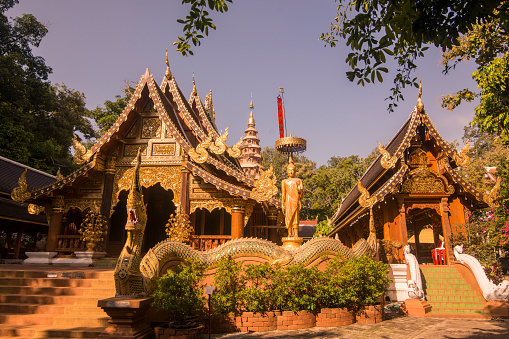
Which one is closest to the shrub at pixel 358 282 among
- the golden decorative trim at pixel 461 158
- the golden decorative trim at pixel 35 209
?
the golden decorative trim at pixel 461 158

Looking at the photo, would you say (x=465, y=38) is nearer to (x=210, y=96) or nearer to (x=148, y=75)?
(x=148, y=75)

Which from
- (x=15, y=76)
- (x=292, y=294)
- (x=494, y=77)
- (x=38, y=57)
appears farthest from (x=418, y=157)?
(x=38, y=57)

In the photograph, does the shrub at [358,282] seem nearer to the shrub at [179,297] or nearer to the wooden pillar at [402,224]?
the shrub at [179,297]

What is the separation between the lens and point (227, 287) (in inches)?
257

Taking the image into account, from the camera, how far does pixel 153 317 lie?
6.16 meters

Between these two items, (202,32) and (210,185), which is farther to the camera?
(210,185)

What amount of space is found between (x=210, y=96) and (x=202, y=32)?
73.3 ft

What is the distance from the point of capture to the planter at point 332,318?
21.5 ft

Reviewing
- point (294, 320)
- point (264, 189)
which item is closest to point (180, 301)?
point (294, 320)

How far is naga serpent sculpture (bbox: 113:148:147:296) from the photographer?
18.6 ft

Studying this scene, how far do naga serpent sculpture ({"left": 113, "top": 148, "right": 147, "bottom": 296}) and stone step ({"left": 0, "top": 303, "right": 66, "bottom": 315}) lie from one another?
5.48 feet

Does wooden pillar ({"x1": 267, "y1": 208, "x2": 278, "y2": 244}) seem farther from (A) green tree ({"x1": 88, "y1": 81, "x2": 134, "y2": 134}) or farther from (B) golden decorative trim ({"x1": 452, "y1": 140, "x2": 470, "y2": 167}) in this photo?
(A) green tree ({"x1": 88, "y1": 81, "x2": 134, "y2": 134})

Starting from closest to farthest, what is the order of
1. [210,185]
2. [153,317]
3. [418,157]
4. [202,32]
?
[202,32] → [153,317] → [210,185] → [418,157]

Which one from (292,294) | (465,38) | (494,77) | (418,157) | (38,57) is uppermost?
(38,57)
